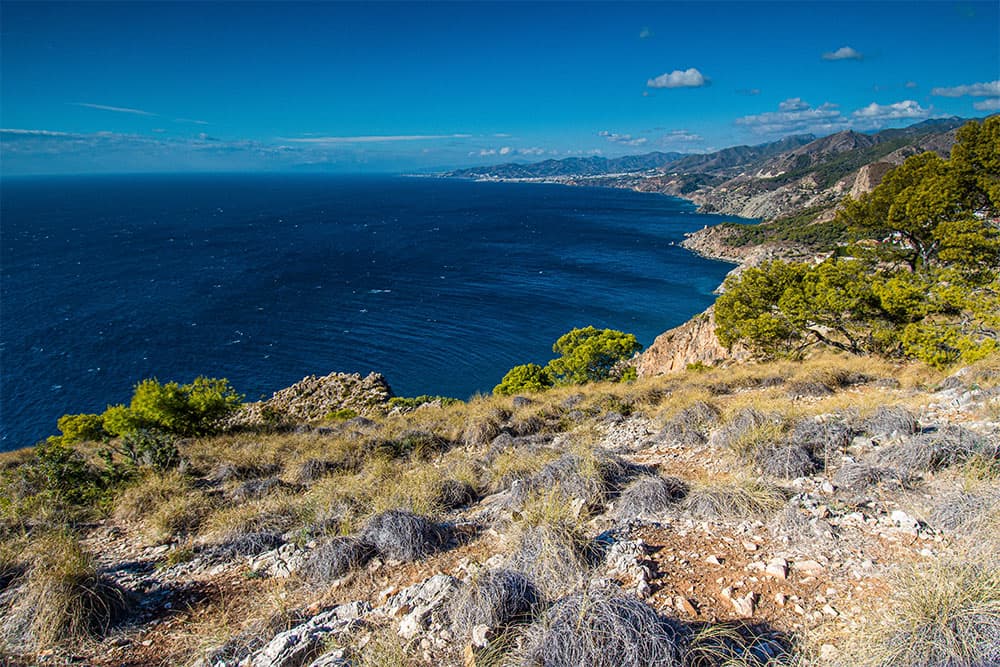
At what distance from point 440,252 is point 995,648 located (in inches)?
4270

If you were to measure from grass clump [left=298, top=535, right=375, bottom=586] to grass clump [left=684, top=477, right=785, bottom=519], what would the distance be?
443 cm

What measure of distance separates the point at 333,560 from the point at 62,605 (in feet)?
8.83

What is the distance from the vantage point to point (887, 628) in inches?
138

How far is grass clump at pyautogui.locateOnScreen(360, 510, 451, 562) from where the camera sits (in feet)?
20.8

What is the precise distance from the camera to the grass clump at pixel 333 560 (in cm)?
593

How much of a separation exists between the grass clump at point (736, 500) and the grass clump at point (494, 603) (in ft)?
9.78

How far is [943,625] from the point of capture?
11.0 ft

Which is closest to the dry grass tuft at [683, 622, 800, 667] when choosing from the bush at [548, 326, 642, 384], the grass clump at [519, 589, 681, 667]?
the grass clump at [519, 589, 681, 667]

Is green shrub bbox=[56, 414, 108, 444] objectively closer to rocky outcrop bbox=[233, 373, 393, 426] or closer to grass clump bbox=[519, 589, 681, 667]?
rocky outcrop bbox=[233, 373, 393, 426]

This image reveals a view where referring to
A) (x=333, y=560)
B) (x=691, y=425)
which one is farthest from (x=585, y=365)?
(x=333, y=560)

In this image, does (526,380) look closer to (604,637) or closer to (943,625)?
(604,637)

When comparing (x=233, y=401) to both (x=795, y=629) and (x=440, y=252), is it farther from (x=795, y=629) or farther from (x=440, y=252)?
(x=440, y=252)

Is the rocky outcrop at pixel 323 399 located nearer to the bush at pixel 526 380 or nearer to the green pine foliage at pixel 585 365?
the bush at pixel 526 380

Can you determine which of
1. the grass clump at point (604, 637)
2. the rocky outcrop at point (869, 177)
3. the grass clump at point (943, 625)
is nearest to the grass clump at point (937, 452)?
the grass clump at point (943, 625)
